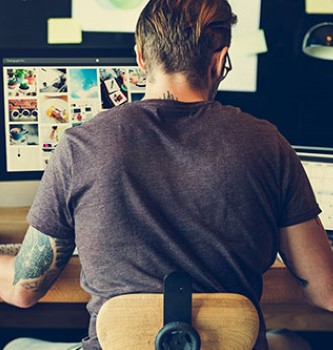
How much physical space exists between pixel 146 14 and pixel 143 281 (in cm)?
49

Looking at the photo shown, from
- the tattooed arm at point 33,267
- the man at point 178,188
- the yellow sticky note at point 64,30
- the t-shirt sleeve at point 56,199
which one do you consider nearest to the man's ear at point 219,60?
the man at point 178,188

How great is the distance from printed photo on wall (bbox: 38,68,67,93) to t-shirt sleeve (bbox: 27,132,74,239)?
24.8 inches

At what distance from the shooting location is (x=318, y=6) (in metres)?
1.95

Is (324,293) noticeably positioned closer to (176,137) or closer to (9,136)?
(176,137)

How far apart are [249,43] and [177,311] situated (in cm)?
112

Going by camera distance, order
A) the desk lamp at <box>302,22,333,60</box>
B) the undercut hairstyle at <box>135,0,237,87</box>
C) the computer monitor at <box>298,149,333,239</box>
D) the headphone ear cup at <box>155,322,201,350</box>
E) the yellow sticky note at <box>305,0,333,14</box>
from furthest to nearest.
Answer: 1. the yellow sticky note at <box>305,0,333,14</box>
2. the desk lamp at <box>302,22,333,60</box>
3. the computer monitor at <box>298,149,333,239</box>
4. the undercut hairstyle at <box>135,0,237,87</box>
5. the headphone ear cup at <box>155,322,201,350</box>

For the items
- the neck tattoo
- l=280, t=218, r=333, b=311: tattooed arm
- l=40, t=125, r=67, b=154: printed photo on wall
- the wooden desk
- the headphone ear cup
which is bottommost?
the wooden desk

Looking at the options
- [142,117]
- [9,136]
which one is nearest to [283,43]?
[9,136]

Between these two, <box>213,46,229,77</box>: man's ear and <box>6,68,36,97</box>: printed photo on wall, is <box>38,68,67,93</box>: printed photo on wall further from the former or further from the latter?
<box>213,46,229,77</box>: man's ear

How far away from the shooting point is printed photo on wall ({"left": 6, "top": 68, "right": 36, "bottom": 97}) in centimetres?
169

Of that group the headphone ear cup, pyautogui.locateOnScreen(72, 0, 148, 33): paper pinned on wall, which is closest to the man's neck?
the headphone ear cup

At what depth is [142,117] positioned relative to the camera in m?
1.09

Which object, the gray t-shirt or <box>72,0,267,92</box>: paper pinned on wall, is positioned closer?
the gray t-shirt

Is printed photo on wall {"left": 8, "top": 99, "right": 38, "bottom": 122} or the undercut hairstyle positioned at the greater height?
the undercut hairstyle
